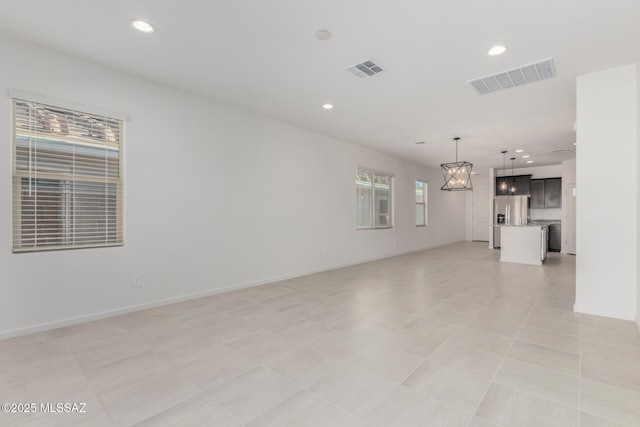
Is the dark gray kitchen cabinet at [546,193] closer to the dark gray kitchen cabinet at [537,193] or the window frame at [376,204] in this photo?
the dark gray kitchen cabinet at [537,193]

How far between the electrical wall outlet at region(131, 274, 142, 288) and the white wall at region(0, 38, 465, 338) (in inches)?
1.7

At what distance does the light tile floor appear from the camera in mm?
1775

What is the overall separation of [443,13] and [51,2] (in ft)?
10.1

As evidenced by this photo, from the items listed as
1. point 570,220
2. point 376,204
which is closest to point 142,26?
point 376,204

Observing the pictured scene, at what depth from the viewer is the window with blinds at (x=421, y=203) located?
32.1ft

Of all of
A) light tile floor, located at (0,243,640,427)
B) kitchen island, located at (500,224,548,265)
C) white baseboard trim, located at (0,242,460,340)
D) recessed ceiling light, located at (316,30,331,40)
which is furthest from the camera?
kitchen island, located at (500,224,548,265)

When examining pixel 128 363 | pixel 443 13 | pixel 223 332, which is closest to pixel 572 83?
pixel 443 13

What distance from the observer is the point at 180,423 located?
169cm

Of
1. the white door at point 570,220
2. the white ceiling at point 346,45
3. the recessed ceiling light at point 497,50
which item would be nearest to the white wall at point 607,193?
the white ceiling at point 346,45

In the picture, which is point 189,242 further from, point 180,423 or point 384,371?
point 384,371

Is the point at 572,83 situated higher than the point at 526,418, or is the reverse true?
the point at 572,83

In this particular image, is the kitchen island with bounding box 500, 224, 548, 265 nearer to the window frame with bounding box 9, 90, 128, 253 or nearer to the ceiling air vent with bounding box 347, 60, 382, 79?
the ceiling air vent with bounding box 347, 60, 382, 79

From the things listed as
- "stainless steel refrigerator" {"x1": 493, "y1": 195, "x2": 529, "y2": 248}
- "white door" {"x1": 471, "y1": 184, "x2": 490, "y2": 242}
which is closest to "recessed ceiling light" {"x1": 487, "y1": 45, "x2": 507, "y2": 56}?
"stainless steel refrigerator" {"x1": 493, "y1": 195, "x2": 529, "y2": 248}

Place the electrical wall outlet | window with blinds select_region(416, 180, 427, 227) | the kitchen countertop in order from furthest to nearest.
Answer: window with blinds select_region(416, 180, 427, 227) < the kitchen countertop < the electrical wall outlet
